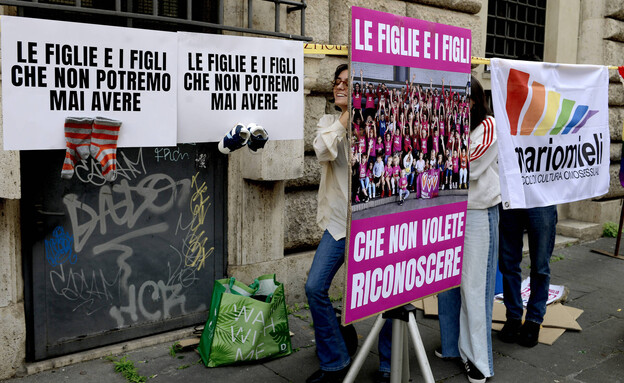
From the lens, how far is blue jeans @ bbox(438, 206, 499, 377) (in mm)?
3799

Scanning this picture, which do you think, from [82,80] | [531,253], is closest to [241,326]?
[82,80]

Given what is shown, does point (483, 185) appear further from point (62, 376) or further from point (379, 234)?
point (62, 376)

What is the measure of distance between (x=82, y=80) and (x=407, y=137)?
1335 millimetres

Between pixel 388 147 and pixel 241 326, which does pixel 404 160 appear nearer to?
pixel 388 147

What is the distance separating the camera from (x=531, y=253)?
4.46 metres

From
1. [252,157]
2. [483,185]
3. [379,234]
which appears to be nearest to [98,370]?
[252,157]

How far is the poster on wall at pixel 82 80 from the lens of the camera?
238 cm

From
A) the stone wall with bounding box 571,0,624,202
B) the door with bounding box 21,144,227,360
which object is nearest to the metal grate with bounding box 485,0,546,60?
the stone wall with bounding box 571,0,624,202

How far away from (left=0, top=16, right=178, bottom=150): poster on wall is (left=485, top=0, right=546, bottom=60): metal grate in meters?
5.77

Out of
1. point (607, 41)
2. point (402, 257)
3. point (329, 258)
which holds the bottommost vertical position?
point (329, 258)

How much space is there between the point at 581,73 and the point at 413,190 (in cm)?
217

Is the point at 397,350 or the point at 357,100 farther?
the point at 397,350

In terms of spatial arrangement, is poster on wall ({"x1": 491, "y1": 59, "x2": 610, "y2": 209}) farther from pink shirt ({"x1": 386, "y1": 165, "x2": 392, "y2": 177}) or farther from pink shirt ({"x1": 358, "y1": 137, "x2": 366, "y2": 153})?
pink shirt ({"x1": 358, "y1": 137, "x2": 366, "y2": 153})

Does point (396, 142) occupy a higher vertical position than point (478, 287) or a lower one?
higher
